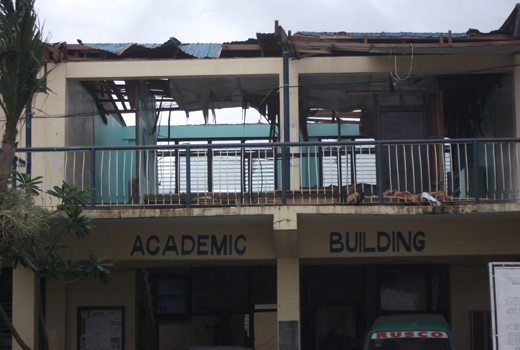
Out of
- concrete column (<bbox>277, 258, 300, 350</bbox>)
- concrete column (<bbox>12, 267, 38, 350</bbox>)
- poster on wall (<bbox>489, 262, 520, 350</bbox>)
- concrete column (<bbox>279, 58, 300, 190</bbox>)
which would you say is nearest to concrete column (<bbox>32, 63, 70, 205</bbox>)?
concrete column (<bbox>12, 267, 38, 350</bbox>)

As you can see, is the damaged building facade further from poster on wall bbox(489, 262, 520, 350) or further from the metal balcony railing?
poster on wall bbox(489, 262, 520, 350)

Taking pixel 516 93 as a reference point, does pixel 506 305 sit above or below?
below

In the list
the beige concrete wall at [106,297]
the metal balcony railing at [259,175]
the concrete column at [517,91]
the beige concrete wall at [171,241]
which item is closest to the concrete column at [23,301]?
the beige concrete wall at [171,241]

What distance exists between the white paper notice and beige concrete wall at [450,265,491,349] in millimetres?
3804

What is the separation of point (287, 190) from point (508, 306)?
360 centimetres

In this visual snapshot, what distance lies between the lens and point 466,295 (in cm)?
1159

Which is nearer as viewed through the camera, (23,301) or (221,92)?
(23,301)

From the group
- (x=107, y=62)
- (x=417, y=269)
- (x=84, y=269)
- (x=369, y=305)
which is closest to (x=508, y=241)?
(x=417, y=269)

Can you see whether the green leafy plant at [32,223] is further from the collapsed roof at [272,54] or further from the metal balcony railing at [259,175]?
the collapsed roof at [272,54]

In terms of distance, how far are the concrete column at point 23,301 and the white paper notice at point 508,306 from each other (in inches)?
285

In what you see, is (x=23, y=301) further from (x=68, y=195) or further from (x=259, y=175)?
(x=259, y=175)

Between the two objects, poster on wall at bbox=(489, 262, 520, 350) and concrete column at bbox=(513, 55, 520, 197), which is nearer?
poster on wall at bbox=(489, 262, 520, 350)

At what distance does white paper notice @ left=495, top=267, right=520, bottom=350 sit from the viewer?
7.77m

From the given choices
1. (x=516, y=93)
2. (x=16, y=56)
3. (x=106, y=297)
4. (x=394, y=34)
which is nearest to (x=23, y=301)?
(x=106, y=297)
